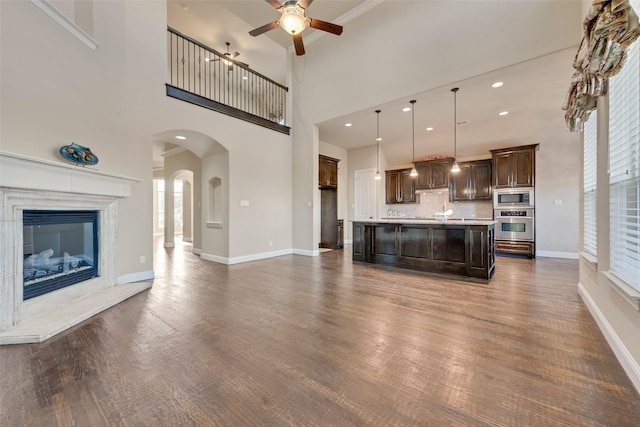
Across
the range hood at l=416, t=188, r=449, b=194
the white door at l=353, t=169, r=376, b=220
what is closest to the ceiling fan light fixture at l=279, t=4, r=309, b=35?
the white door at l=353, t=169, r=376, b=220

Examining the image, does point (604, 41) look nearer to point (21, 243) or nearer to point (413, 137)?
point (21, 243)

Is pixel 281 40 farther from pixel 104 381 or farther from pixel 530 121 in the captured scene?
pixel 104 381

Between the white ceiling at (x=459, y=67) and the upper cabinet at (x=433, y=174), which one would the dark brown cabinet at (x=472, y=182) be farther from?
the white ceiling at (x=459, y=67)

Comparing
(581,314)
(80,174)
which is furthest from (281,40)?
(581,314)

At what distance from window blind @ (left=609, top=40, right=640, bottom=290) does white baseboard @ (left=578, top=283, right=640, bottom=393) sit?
49cm

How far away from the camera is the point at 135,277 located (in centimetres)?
390

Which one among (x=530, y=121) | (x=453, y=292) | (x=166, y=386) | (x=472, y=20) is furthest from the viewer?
(x=530, y=121)

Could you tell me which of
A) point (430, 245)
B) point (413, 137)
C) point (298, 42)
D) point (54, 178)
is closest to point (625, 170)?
point (430, 245)

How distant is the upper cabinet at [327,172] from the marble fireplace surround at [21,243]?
4.72 meters

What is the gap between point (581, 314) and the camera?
264 centimetres

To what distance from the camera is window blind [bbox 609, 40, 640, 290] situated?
1687 mm

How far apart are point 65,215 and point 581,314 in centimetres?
587

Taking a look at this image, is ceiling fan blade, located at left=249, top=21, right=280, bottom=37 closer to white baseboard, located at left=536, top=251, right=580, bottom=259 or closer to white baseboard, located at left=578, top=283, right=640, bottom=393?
white baseboard, located at left=578, top=283, right=640, bottom=393

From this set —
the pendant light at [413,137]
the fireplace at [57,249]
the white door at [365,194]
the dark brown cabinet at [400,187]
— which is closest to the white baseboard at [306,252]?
the white door at [365,194]
